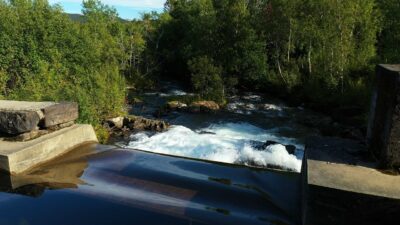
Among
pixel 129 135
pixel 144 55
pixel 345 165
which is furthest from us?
pixel 144 55

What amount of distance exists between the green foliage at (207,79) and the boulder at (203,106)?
1.46 meters

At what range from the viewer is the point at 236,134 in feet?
58.9

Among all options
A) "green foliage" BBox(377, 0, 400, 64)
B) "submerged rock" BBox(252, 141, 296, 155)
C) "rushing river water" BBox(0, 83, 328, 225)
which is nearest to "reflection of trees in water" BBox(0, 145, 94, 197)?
"rushing river water" BBox(0, 83, 328, 225)

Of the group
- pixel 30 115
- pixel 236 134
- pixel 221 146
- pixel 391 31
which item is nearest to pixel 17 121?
pixel 30 115

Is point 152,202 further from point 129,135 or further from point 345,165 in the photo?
point 129,135

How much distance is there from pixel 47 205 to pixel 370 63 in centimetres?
2598

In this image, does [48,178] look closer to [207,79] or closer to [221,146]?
[221,146]

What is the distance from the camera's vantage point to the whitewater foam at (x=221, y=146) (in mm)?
13172

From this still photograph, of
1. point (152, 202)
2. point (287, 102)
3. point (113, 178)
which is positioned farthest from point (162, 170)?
point (287, 102)

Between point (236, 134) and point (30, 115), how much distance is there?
13.4m

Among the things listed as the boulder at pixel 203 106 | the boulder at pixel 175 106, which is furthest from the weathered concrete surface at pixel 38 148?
the boulder at pixel 175 106

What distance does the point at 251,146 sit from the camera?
14672 millimetres

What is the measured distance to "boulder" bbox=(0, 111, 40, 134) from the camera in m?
5.21

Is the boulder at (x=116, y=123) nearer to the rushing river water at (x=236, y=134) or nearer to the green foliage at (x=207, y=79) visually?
the rushing river water at (x=236, y=134)
